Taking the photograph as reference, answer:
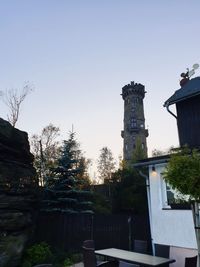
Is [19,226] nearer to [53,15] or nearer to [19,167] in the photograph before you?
[19,167]

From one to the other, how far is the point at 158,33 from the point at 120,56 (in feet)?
7.35

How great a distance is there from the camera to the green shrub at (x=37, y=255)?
9.71 metres

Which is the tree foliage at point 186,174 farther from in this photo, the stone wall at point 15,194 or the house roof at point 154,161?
the stone wall at point 15,194

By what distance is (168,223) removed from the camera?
949 cm

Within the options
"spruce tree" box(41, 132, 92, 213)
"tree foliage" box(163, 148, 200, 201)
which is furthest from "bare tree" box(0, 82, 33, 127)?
"tree foliage" box(163, 148, 200, 201)

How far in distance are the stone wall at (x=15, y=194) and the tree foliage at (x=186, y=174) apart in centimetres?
592

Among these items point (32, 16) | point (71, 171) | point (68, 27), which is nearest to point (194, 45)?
point (68, 27)

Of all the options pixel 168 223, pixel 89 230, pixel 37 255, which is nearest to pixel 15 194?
pixel 37 255

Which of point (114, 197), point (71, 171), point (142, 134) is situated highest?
point (142, 134)

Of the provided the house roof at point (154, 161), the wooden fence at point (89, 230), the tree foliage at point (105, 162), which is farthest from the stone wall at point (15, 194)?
the tree foliage at point (105, 162)

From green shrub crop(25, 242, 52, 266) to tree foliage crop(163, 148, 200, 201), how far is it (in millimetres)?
6312

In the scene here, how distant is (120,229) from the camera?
42.3 ft

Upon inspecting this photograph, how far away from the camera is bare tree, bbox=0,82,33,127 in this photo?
60.0 feet

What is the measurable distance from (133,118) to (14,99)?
2124cm
